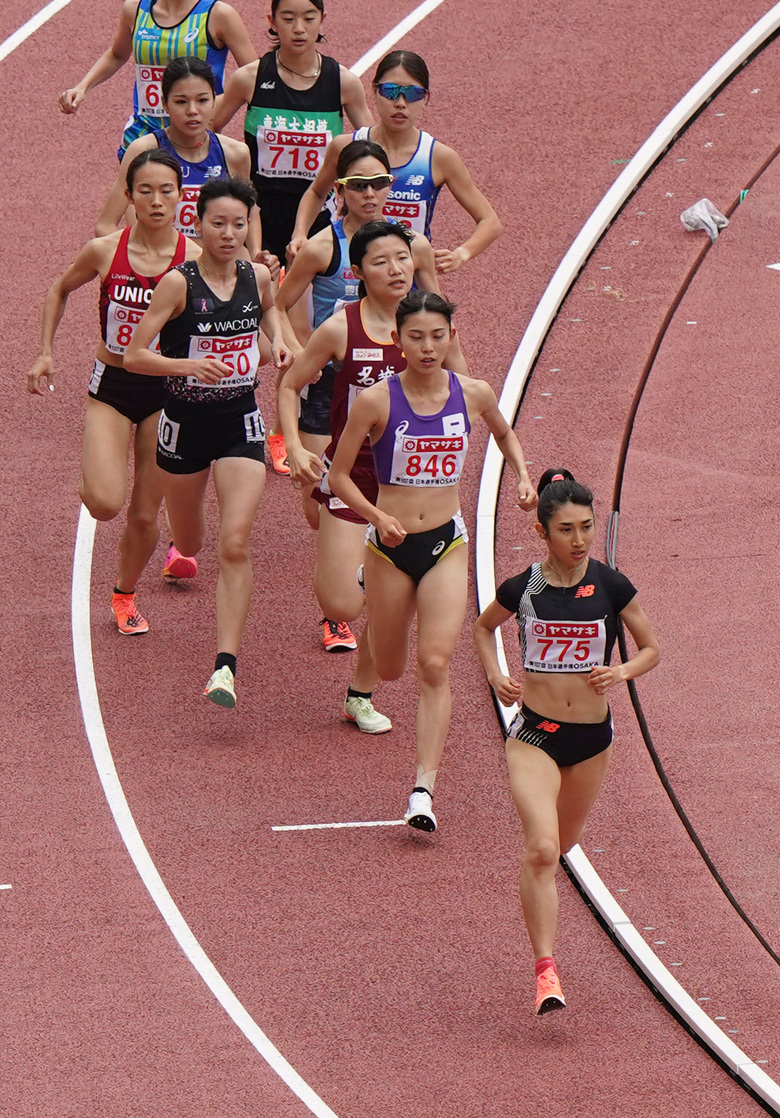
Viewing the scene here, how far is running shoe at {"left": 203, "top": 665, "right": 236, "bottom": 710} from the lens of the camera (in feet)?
29.0

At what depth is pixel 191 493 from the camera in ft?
31.2

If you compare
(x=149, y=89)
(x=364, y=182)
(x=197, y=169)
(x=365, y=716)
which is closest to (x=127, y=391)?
(x=197, y=169)

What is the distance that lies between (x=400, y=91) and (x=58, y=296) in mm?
1985

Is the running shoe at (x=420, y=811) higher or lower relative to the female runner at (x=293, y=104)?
lower

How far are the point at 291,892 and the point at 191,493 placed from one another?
2.16 m

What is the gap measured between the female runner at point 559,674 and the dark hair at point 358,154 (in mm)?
2450

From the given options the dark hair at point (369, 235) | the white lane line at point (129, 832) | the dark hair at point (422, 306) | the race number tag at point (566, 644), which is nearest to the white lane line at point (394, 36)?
the white lane line at point (129, 832)

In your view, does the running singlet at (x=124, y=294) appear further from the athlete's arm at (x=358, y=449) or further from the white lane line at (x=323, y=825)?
the white lane line at (x=323, y=825)

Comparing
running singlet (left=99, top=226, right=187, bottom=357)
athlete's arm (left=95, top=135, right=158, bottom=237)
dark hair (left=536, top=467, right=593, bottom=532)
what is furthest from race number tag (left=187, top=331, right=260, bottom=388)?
dark hair (left=536, top=467, right=593, bottom=532)

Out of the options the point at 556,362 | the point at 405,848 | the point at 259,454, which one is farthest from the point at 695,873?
the point at 556,362

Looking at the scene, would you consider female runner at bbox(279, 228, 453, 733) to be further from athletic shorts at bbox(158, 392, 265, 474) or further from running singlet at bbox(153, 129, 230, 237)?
running singlet at bbox(153, 129, 230, 237)

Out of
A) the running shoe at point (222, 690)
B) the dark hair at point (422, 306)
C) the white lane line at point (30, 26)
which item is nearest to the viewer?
the dark hair at point (422, 306)

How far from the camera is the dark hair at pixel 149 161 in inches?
364

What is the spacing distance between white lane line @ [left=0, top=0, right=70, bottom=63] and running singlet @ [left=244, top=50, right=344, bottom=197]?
516cm
